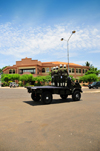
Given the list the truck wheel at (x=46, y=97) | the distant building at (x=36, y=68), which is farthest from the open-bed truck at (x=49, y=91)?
the distant building at (x=36, y=68)

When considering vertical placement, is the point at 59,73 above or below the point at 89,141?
above

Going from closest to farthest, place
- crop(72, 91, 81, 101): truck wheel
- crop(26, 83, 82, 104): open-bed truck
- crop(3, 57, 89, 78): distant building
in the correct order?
1. crop(26, 83, 82, 104): open-bed truck
2. crop(72, 91, 81, 101): truck wheel
3. crop(3, 57, 89, 78): distant building

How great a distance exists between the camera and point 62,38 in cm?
3019

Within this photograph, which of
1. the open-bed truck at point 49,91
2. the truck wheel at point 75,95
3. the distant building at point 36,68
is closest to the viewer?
the open-bed truck at point 49,91

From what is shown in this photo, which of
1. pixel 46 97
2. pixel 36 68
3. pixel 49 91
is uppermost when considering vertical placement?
pixel 36 68

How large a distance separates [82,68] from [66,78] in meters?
52.3

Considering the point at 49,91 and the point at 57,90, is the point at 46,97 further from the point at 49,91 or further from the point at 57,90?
the point at 57,90

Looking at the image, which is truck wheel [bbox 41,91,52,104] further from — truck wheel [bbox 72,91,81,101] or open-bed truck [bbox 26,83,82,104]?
truck wheel [bbox 72,91,81,101]

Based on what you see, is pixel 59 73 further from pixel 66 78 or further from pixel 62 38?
pixel 62 38

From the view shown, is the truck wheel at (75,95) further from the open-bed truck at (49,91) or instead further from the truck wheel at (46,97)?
the truck wheel at (46,97)

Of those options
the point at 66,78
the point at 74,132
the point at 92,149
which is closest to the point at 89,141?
the point at 92,149

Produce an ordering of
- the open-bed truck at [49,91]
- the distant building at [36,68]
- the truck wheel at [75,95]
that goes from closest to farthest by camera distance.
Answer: the open-bed truck at [49,91] → the truck wheel at [75,95] → the distant building at [36,68]

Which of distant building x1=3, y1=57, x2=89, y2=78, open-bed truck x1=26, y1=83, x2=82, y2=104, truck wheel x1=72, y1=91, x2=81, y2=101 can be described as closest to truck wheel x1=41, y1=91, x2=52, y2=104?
open-bed truck x1=26, y1=83, x2=82, y2=104

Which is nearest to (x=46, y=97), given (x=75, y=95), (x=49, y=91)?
(x=49, y=91)
